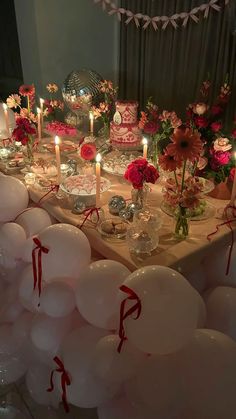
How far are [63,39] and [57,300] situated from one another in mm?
1776

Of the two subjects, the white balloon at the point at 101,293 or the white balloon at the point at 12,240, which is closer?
the white balloon at the point at 101,293

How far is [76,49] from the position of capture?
2111mm

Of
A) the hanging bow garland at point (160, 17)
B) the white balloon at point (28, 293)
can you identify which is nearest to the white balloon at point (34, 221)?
the white balloon at point (28, 293)

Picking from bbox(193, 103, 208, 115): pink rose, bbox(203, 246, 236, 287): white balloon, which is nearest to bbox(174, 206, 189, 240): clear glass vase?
bbox(203, 246, 236, 287): white balloon

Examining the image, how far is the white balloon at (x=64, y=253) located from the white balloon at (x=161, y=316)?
247mm

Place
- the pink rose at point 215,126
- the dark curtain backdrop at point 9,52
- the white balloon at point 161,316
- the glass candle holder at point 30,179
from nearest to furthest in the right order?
the white balloon at point 161,316 < the pink rose at point 215,126 < the glass candle holder at point 30,179 < the dark curtain backdrop at point 9,52

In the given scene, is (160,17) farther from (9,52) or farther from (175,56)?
(9,52)

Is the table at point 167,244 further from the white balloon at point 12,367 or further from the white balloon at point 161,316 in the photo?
the white balloon at point 12,367

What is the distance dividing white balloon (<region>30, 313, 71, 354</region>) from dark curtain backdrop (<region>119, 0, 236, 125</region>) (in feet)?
3.43

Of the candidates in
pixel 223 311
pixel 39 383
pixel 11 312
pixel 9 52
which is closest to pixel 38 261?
pixel 11 312

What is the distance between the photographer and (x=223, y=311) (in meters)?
0.98

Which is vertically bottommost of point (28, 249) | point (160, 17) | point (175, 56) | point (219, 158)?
point (28, 249)

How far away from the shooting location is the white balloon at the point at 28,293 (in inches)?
43.0

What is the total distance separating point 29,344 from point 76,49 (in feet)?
5.60
